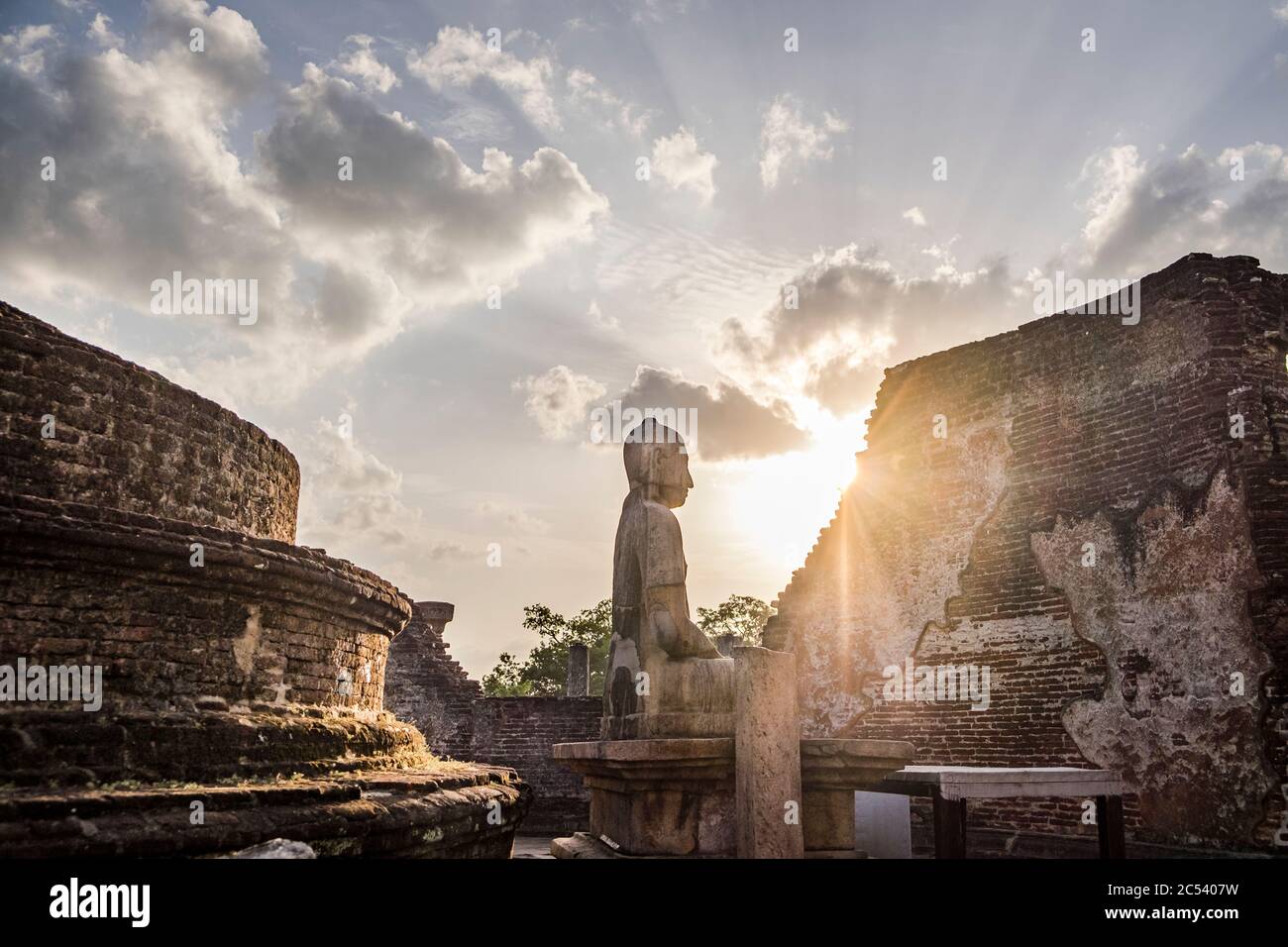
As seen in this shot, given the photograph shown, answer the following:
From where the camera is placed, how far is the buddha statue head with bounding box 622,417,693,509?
5.10m

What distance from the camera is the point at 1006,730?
8938mm

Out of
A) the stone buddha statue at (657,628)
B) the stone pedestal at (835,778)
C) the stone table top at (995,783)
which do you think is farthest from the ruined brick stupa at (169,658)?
the stone table top at (995,783)

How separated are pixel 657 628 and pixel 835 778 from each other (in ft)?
3.61

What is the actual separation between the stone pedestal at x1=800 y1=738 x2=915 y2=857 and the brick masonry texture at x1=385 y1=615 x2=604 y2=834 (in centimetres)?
1155

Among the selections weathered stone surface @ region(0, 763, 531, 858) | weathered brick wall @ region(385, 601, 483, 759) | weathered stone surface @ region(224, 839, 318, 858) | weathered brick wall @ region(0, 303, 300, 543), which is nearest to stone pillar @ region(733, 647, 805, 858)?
weathered stone surface @ region(0, 763, 531, 858)

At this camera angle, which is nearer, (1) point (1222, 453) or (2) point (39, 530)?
(2) point (39, 530)

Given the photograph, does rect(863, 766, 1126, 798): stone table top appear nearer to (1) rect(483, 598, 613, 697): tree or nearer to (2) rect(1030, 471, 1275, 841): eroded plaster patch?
(2) rect(1030, 471, 1275, 841): eroded plaster patch

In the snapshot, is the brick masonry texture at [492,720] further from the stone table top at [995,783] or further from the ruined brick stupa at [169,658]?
the stone table top at [995,783]

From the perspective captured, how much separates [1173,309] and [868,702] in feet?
16.5

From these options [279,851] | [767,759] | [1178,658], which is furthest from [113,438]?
[1178,658]
